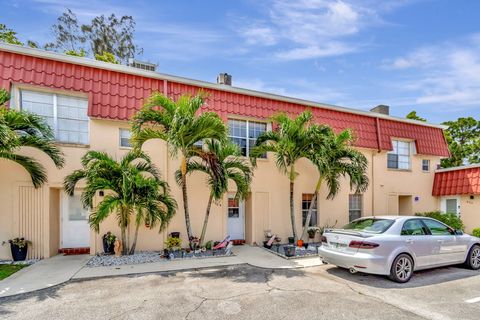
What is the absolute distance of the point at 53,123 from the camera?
873 cm

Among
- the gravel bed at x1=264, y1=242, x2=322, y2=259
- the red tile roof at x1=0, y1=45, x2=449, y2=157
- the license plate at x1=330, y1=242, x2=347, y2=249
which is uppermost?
the red tile roof at x1=0, y1=45, x2=449, y2=157

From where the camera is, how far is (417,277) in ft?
22.4

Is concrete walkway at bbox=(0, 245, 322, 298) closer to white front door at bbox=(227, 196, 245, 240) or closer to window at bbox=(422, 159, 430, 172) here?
white front door at bbox=(227, 196, 245, 240)

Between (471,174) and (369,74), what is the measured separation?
302 inches

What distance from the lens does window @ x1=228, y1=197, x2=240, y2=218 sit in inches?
435

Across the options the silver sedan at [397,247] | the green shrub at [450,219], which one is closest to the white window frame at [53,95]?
the silver sedan at [397,247]

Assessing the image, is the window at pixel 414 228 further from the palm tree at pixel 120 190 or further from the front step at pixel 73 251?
the front step at pixel 73 251

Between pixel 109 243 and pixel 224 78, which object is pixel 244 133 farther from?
pixel 109 243


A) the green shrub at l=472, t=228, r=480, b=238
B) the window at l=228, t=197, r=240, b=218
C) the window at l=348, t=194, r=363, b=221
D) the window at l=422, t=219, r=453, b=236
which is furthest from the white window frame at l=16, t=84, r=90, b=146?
the green shrub at l=472, t=228, r=480, b=238

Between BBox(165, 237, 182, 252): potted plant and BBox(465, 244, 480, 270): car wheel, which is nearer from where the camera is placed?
BBox(465, 244, 480, 270): car wheel

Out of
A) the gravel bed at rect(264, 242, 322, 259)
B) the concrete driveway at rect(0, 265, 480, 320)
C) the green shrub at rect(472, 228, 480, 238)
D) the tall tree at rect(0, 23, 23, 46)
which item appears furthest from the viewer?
the tall tree at rect(0, 23, 23, 46)

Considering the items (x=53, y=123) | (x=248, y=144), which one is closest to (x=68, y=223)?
(x=53, y=123)

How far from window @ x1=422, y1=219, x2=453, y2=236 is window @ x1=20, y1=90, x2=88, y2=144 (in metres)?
10.6

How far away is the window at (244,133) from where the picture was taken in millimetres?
11141
